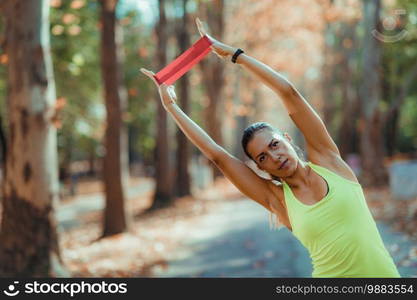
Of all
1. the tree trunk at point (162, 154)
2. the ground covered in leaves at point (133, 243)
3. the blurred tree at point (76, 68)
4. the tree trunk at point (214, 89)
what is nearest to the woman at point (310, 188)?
the ground covered in leaves at point (133, 243)

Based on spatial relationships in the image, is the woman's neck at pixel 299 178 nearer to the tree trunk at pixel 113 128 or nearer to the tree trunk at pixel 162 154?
the tree trunk at pixel 113 128

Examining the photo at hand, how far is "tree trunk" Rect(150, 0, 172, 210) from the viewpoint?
20.1 metres

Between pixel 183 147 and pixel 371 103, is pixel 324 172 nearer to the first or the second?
pixel 371 103

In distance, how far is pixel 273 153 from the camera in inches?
126

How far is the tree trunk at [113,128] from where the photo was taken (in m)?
14.2

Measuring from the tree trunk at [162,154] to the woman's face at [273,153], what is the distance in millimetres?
16934

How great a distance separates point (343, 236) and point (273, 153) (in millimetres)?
591

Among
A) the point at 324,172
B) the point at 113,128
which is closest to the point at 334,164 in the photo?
the point at 324,172

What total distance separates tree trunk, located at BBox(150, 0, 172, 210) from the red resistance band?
16.1m

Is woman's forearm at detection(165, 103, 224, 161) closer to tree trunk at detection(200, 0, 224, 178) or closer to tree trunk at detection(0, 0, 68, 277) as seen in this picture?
tree trunk at detection(0, 0, 68, 277)

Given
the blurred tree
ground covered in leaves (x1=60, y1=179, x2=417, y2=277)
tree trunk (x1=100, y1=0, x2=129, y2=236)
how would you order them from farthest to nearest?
the blurred tree → tree trunk (x1=100, y1=0, x2=129, y2=236) → ground covered in leaves (x1=60, y1=179, x2=417, y2=277)

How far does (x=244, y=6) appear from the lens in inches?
1351

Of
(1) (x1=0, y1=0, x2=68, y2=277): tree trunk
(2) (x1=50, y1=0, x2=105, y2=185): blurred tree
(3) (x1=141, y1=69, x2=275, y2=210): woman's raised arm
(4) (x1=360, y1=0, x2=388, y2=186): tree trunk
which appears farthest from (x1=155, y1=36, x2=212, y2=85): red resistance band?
(4) (x1=360, y1=0, x2=388, y2=186): tree trunk

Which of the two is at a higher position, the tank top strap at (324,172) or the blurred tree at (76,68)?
the blurred tree at (76,68)
